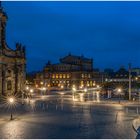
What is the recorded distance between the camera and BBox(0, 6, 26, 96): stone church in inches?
2774

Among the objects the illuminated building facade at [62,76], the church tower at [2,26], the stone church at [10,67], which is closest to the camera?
the stone church at [10,67]

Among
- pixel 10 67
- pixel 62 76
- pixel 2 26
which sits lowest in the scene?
pixel 10 67

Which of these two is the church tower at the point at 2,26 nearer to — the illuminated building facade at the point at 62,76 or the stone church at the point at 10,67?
the stone church at the point at 10,67

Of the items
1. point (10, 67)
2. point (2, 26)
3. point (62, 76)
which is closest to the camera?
point (2, 26)

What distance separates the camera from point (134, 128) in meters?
26.9

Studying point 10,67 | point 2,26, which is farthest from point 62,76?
point 2,26

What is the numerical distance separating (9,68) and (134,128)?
174 feet

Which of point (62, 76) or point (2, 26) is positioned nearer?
point (2, 26)

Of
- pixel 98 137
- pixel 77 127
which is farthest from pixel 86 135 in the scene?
pixel 77 127

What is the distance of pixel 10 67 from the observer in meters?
76.8

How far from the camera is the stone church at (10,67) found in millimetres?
70463

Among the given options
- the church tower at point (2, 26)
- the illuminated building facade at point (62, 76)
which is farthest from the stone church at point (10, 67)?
the illuminated building facade at point (62, 76)

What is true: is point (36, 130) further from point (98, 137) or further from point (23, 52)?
point (23, 52)

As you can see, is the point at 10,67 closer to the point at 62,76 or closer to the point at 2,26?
the point at 2,26
